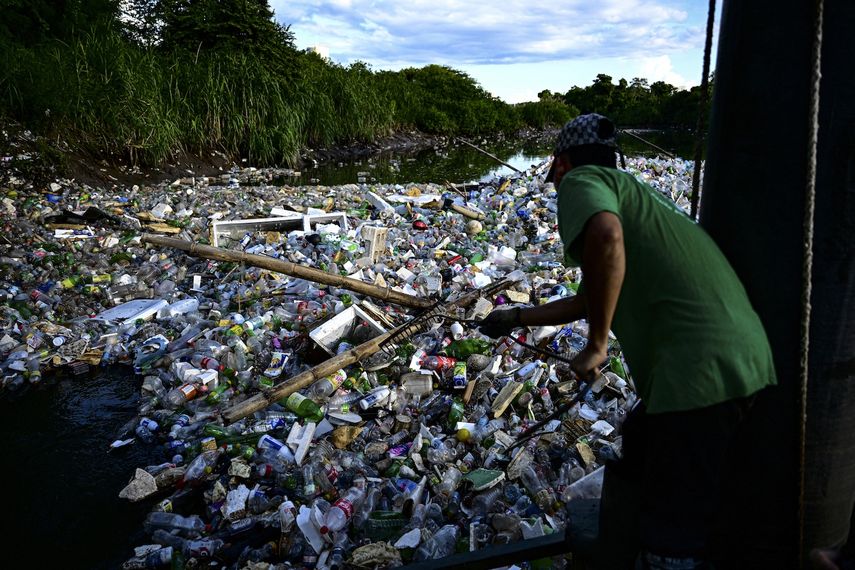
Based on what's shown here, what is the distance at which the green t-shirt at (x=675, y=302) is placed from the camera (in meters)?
1.43

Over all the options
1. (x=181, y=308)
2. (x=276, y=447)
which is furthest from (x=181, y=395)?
(x=181, y=308)

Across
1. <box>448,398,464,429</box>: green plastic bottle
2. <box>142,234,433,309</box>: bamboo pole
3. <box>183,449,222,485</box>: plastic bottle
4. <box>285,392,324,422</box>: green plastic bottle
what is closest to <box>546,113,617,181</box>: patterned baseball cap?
<box>448,398,464,429</box>: green plastic bottle

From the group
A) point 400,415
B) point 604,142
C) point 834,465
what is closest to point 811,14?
point 604,142

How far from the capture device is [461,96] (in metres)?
37.0

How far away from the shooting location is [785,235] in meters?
1.45

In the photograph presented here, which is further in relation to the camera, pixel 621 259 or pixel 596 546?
pixel 596 546

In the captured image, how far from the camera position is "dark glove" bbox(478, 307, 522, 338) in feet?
7.91

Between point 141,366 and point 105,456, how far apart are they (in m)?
0.96

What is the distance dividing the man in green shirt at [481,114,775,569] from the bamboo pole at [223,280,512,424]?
226 cm

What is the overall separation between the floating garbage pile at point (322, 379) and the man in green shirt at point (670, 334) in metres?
0.90

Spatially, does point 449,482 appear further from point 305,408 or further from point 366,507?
point 305,408

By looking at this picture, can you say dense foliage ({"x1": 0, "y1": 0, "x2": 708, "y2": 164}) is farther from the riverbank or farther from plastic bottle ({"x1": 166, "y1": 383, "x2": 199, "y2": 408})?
plastic bottle ({"x1": 166, "y1": 383, "x2": 199, "y2": 408})

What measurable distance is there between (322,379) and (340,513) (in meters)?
1.12

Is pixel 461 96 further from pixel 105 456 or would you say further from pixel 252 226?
pixel 105 456
